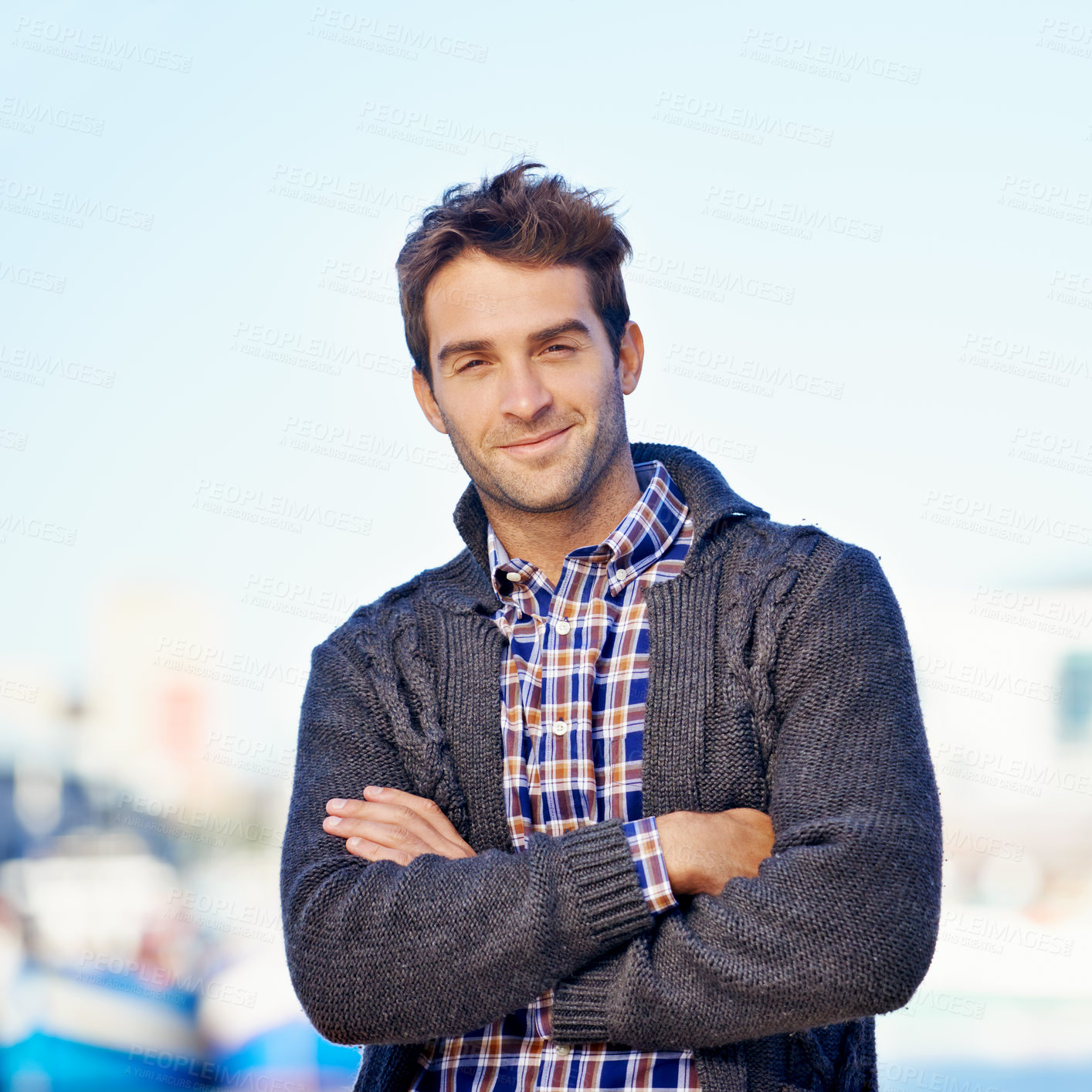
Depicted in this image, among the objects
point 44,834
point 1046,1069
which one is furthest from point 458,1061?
point 44,834

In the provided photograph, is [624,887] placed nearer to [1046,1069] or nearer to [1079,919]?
[1046,1069]

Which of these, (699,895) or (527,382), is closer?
(699,895)

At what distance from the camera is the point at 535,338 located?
189 centimetres

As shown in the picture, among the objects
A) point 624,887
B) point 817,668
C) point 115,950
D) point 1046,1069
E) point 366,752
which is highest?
point 817,668

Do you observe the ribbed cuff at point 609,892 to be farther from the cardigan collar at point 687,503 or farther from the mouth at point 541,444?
the mouth at point 541,444

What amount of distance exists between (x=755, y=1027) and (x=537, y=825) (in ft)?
1.41

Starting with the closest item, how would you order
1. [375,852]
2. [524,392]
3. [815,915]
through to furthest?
[815,915]
[375,852]
[524,392]

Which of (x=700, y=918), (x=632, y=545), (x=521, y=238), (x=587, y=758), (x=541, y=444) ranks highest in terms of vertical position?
(x=521, y=238)

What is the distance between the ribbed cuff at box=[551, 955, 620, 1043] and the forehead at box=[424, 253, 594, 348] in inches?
36.0

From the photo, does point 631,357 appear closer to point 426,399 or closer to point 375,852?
point 426,399

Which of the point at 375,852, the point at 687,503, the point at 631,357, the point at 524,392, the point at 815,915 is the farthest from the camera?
the point at 631,357

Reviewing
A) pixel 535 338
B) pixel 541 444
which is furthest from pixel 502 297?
pixel 541 444

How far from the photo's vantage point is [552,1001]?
157 cm

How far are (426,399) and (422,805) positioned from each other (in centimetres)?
74
